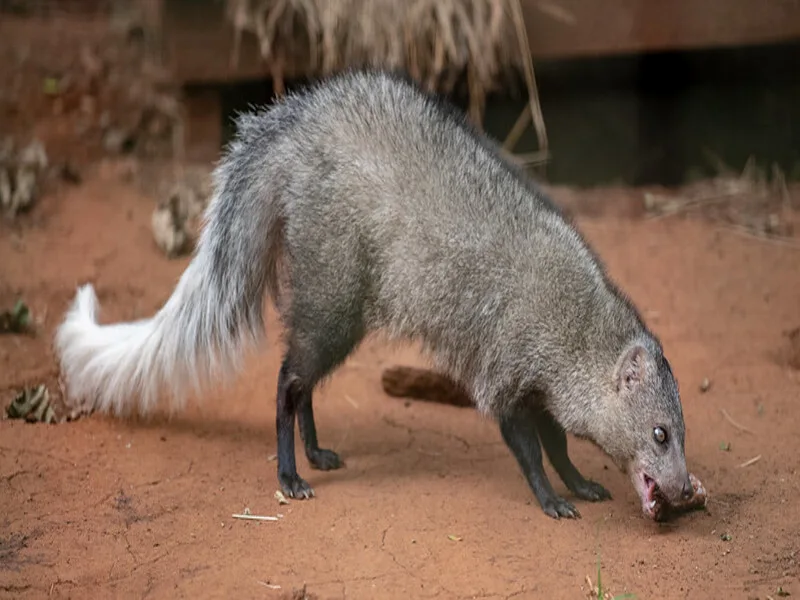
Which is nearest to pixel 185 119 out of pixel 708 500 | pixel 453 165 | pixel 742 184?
pixel 453 165

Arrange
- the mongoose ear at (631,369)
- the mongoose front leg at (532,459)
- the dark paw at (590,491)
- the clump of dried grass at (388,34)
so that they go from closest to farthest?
1. the mongoose ear at (631,369)
2. the mongoose front leg at (532,459)
3. the dark paw at (590,491)
4. the clump of dried grass at (388,34)

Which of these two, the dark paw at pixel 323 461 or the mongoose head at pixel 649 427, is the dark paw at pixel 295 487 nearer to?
the dark paw at pixel 323 461

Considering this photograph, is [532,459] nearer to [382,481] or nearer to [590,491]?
[590,491]

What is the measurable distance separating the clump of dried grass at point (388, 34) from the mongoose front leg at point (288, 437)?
3.08 m

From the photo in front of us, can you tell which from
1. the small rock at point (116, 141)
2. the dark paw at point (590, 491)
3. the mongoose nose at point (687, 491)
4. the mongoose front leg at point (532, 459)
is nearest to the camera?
the mongoose nose at point (687, 491)

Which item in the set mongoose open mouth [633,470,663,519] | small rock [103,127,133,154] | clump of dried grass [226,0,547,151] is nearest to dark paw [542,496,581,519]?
mongoose open mouth [633,470,663,519]

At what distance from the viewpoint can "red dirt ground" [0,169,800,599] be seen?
4.11m

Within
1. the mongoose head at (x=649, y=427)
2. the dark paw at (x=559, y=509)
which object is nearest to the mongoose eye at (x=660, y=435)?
the mongoose head at (x=649, y=427)

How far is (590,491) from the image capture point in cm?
503

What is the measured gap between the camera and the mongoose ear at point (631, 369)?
4.65 meters

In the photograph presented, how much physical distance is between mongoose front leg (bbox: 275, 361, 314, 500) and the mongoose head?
1438mm

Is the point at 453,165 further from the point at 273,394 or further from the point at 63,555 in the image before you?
the point at 63,555

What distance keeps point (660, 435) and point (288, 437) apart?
1.71 m

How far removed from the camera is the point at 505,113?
8227 millimetres
